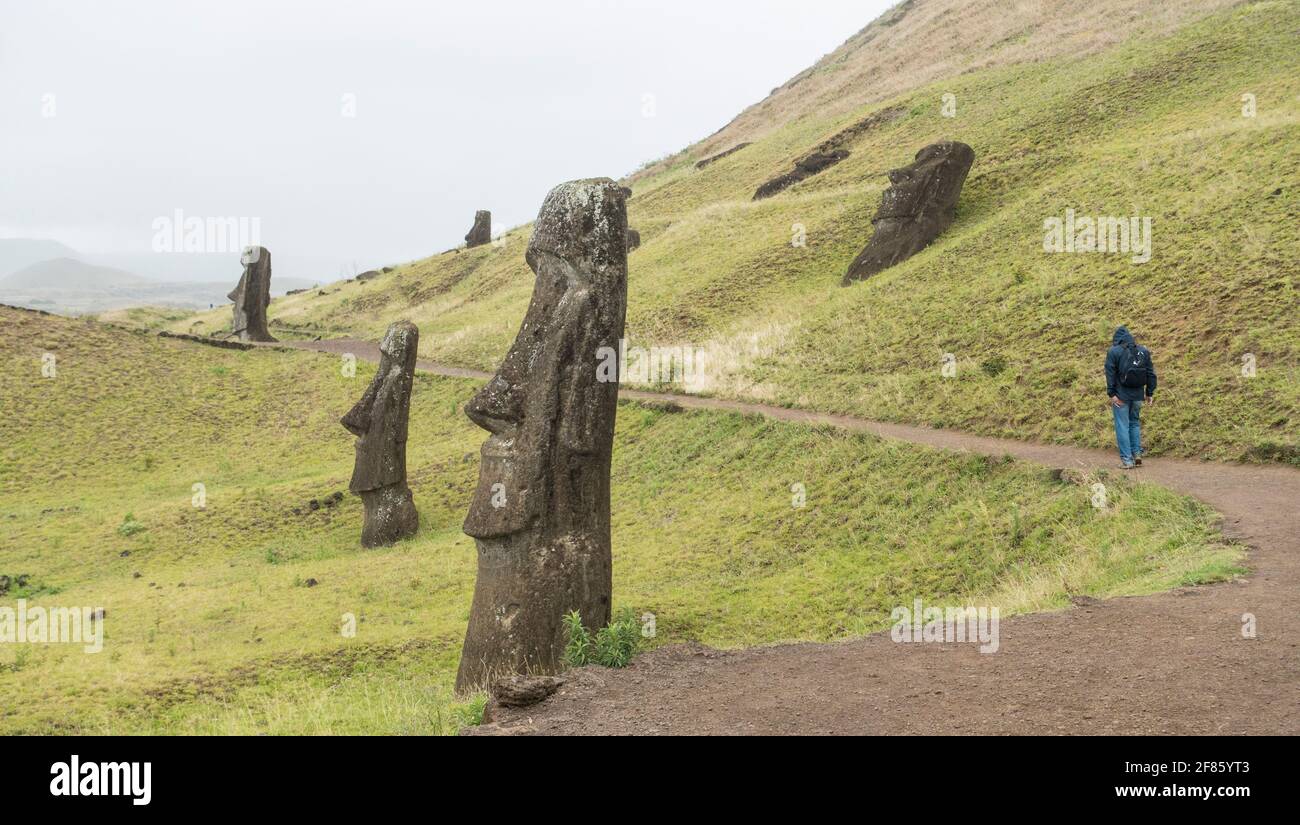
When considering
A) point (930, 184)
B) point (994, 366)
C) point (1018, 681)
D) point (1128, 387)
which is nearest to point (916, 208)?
point (930, 184)

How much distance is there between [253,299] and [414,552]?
26.2 metres

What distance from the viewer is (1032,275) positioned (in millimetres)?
25891

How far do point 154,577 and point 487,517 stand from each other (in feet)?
36.8

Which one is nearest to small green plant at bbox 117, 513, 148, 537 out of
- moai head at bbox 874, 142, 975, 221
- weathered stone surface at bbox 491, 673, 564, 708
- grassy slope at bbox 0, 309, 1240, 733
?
grassy slope at bbox 0, 309, 1240, 733

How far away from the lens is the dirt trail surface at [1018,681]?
6441mm

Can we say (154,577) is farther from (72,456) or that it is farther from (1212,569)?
(1212,569)

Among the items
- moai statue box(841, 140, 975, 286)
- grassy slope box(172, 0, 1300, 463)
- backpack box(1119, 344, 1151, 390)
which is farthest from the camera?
Answer: moai statue box(841, 140, 975, 286)

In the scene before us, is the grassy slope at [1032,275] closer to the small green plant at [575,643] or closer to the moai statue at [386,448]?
the moai statue at [386,448]

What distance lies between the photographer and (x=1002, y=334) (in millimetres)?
22844

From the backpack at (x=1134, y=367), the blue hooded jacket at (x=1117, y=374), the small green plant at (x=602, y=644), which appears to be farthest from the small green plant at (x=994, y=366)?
the small green plant at (x=602, y=644)

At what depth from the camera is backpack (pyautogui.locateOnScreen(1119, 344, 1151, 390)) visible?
1519cm

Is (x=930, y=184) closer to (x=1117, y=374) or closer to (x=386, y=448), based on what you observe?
(x=1117, y=374)

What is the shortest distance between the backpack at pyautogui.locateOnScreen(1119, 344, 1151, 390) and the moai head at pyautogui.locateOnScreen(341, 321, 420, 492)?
13231mm

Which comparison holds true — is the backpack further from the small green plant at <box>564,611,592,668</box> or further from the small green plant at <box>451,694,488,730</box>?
the small green plant at <box>451,694,488,730</box>
